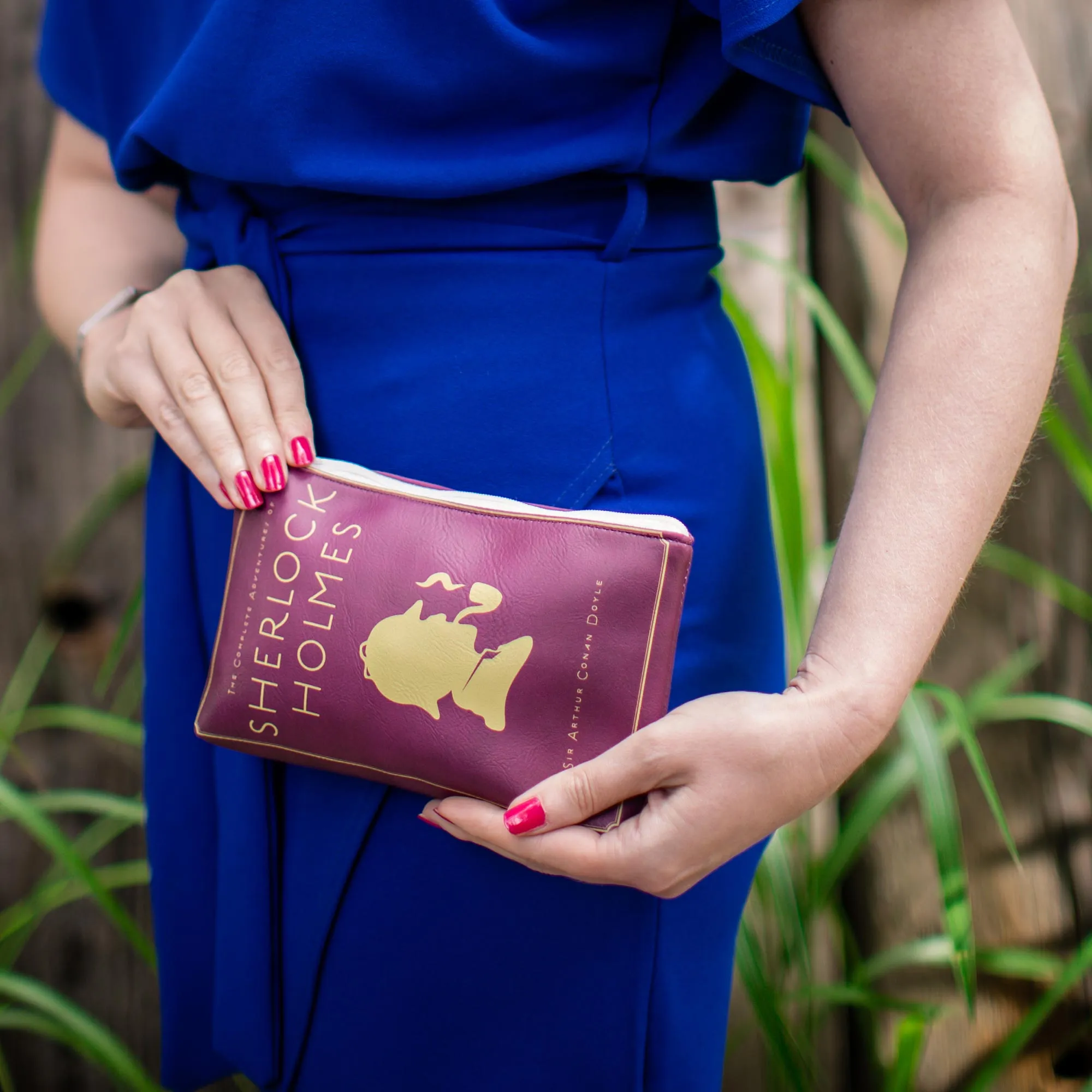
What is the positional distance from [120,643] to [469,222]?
85 cm

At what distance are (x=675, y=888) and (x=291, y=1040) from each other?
0.30 metres

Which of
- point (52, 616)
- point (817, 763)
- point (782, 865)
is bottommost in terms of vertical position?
point (782, 865)

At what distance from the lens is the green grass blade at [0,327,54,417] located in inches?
47.6

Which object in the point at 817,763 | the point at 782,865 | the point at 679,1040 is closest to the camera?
the point at 817,763

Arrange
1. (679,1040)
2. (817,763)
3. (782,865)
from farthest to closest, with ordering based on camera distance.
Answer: (782,865) < (679,1040) < (817,763)

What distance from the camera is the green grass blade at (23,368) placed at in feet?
3.97

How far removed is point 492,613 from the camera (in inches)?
19.7

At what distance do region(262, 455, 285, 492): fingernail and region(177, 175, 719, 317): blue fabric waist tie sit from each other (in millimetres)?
117

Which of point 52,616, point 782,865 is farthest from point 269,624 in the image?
point 52,616

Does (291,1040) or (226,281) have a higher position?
(226,281)

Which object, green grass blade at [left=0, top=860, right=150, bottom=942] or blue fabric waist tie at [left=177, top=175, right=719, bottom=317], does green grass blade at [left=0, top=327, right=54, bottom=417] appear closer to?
green grass blade at [left=0, top=860, right=150, bottom=942]

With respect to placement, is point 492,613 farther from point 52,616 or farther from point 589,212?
point 52,616

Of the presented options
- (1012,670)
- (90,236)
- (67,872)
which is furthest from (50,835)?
(1012,670)

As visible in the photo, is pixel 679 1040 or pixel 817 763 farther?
pixel 679 1040
